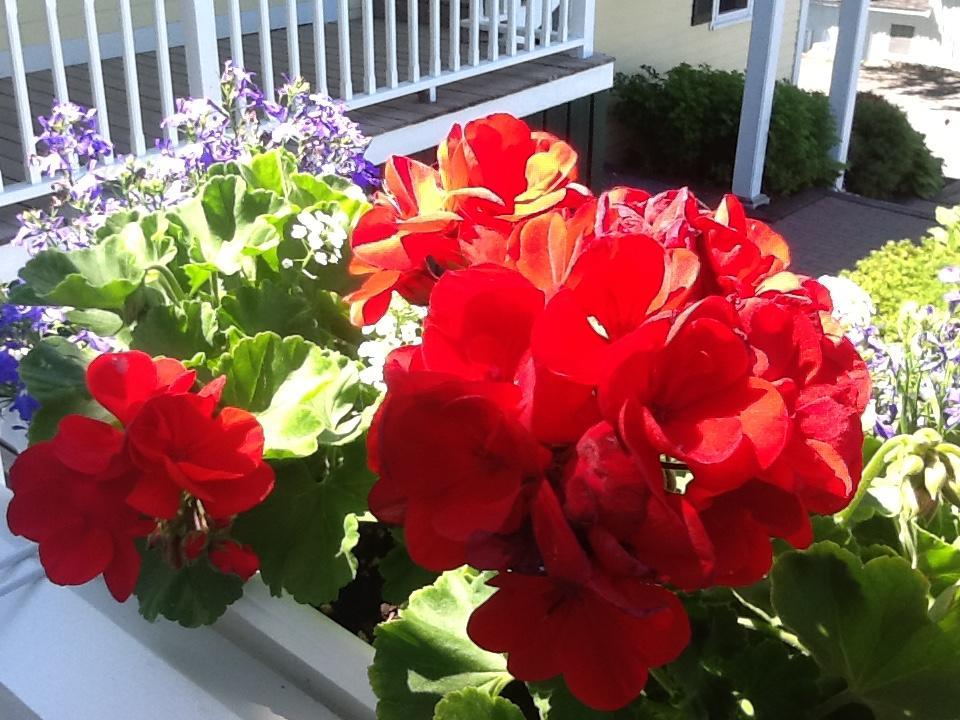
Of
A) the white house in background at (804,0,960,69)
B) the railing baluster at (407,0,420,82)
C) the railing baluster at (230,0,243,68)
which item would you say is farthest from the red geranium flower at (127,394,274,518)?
the white house in background at (804,0,960,69)

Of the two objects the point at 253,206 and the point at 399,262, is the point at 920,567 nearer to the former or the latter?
the point at 399,262

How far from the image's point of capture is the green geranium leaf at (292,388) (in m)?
0.90

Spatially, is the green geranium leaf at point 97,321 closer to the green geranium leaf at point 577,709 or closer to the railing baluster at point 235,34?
the green geranium leaf at point 577,709

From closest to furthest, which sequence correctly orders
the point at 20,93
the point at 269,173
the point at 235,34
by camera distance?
1. the point at 269,173
2. the point at 20,93
3. the point at 235,34

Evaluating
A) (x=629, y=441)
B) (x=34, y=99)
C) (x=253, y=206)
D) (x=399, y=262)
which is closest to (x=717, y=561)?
(x=629, y=441)

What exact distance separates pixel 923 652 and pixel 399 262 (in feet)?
1.53

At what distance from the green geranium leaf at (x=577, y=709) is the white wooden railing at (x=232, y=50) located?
354 cm

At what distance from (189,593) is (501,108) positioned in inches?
198

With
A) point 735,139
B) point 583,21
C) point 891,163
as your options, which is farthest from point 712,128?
point 583,21

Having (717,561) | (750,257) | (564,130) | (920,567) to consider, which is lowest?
(564,130)

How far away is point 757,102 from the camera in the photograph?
→ 7730mm

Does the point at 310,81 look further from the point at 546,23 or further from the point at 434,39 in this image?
the point at 546,23

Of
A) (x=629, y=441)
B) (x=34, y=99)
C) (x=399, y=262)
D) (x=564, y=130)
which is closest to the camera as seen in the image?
(x=629, y=441)

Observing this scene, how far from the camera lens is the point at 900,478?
751mm
